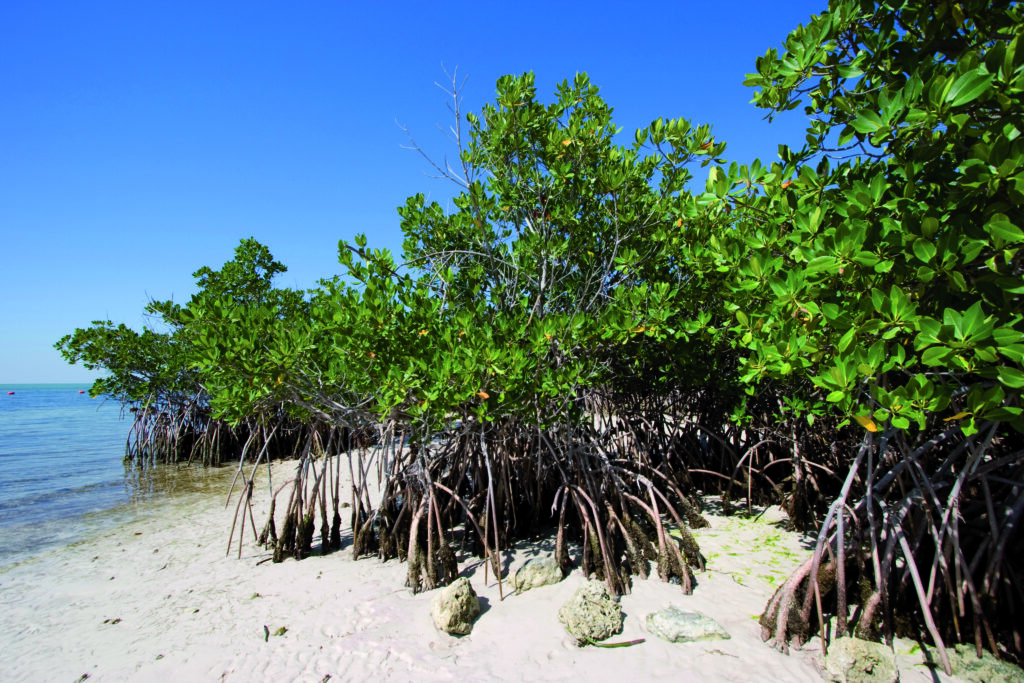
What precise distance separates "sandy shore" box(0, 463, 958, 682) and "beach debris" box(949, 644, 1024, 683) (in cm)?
18

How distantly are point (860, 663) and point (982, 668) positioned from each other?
720mm

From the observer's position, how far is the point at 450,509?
5.16m

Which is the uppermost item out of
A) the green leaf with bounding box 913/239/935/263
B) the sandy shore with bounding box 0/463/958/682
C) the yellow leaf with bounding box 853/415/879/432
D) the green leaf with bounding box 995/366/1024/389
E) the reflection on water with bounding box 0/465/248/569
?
the green leaf with bounding box 913/239/935/263

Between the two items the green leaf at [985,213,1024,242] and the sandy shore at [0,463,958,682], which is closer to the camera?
the green leaf at [985,213,1024,242]

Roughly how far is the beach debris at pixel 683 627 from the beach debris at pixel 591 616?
233 millimetres

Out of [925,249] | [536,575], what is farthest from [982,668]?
[536,575]

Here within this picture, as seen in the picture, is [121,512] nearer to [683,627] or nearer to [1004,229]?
[683,627]

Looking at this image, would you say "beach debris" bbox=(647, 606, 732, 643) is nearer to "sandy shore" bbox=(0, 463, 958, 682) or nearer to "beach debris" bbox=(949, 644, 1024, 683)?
"sandy shore" bbox=(0, 463, 958, 682)

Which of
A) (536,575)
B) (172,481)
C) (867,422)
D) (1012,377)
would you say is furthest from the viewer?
(172,481)

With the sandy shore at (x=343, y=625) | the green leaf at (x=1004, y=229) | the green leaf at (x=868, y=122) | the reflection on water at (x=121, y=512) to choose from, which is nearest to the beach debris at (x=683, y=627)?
the sandy shore at (x=343, y=625)

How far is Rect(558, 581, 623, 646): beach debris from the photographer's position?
3434mm

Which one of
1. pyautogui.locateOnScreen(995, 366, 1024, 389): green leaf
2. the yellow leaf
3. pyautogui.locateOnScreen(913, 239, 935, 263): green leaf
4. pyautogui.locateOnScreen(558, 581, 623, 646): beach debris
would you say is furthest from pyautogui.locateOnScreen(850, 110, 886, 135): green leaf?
pyautogui.locateOnScreen(558, 581, 623, 646): beach debris

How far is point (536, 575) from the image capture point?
4.23 metres

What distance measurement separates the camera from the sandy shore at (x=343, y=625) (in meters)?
3.24
